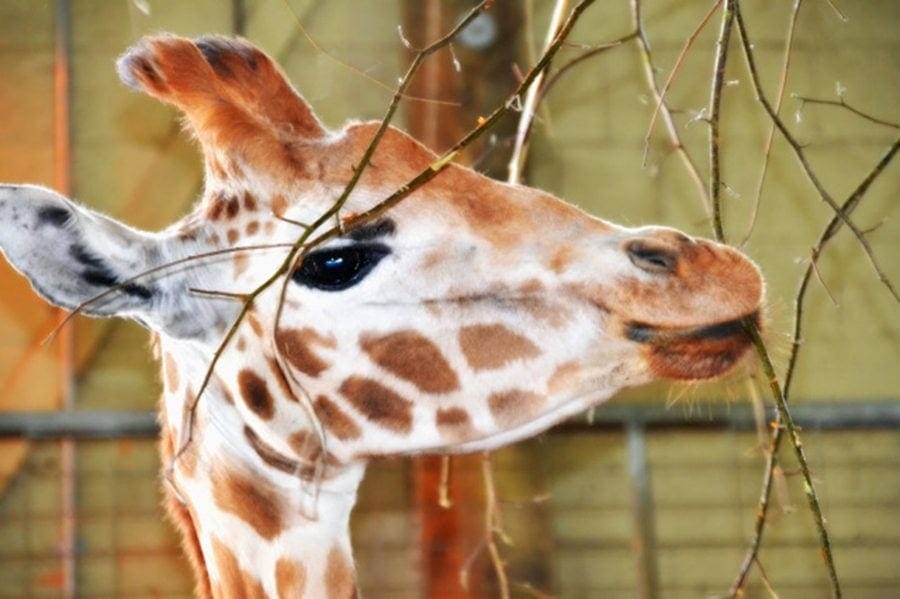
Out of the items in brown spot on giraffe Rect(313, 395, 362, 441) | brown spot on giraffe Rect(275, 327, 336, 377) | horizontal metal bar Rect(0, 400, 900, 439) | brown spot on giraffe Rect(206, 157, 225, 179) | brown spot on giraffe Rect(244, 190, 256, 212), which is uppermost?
horizontal metal bar Rect(0, 400, 900, 439)

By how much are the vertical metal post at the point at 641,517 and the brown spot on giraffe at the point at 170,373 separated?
1.68 meters

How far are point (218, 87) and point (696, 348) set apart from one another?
69 centimetres

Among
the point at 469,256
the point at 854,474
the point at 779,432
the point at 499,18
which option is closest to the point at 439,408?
the point at 469,256

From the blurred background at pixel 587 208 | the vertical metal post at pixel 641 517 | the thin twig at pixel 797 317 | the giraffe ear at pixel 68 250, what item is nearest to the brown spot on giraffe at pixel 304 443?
the giraffe ear at pixel 68 250

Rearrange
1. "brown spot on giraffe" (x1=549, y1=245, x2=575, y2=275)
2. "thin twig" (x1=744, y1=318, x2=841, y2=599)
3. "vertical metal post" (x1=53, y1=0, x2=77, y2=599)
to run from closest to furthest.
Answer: "thin twig" (x1=744, y1=318, x2=841, y2=599)
"brown spot on giraffe" (x1=549, y1=245, x2=575, y2=275)
"vertical metal post" (x1=53, y1=0, x2=77, y2=599)

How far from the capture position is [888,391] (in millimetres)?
4594

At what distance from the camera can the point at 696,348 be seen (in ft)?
4.55

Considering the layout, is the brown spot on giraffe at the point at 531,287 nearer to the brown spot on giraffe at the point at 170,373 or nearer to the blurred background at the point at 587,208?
the brown spot on giraffe at the point at 170,373

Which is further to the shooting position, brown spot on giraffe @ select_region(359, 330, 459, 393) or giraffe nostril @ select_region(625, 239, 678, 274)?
brown spot on giraffe @ select_region(359, 330, 459, 393)

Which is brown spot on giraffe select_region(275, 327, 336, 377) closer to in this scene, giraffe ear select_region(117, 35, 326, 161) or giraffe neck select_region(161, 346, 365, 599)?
giraffe neck select_region(161, 346, 365, 599)

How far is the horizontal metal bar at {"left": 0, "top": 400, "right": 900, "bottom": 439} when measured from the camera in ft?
9.74

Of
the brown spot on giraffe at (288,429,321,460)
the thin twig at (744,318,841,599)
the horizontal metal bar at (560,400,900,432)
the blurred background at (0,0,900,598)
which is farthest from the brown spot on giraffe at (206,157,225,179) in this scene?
the blurred background at (0,0,900,598)

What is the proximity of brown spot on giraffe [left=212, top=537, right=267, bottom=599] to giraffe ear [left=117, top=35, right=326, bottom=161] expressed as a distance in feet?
1.61

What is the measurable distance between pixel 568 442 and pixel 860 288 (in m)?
1.13
